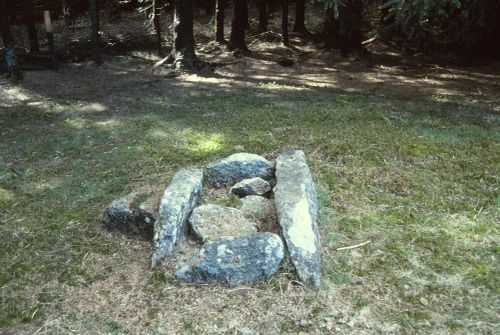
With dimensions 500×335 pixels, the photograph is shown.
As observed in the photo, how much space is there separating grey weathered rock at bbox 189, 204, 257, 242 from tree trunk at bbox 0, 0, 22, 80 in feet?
41.2

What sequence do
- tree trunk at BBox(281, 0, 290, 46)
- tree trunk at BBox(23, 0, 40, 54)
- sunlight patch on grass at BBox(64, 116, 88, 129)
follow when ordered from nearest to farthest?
sunlight patch on grass at BBox(64, 116, 88, 129) < tree trunk at BBox(23, 0, 40, 54) < tree trunk at BBox(281, 0, 290, 46)

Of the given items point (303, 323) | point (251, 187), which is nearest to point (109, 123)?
point (251, 187)

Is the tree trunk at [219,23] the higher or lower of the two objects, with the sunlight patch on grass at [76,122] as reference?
higher

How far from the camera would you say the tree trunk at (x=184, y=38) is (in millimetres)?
15773

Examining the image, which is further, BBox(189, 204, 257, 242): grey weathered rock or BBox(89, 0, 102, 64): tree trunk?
BBox(89, 0, 102, 64): tree trunk

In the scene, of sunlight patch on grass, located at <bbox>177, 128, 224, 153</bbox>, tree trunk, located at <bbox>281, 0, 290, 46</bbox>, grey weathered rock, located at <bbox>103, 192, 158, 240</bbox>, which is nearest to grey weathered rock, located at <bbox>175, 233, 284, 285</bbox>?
grey weathered rock, located at <bbox>103, 192, 158, 240</bbox>

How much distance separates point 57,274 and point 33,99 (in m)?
10.0

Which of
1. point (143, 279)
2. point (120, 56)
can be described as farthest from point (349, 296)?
point (120, 56)

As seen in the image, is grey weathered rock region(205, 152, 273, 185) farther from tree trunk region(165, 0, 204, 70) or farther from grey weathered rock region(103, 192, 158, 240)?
tree trunk region(165, 0, 204, 70)

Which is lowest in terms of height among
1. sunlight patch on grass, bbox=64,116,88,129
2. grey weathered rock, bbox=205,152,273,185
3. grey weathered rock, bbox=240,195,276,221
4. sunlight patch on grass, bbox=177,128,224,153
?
sunlight patch on grass, bbox=64,116,88,129

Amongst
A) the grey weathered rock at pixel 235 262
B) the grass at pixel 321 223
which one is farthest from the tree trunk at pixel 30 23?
the grey weathered rock at pixel 235 262

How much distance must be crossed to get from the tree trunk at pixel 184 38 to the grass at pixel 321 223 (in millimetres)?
5094

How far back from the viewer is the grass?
13.8ft

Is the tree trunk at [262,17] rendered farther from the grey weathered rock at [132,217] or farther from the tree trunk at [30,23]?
the grey weathered rock at [132,217]
